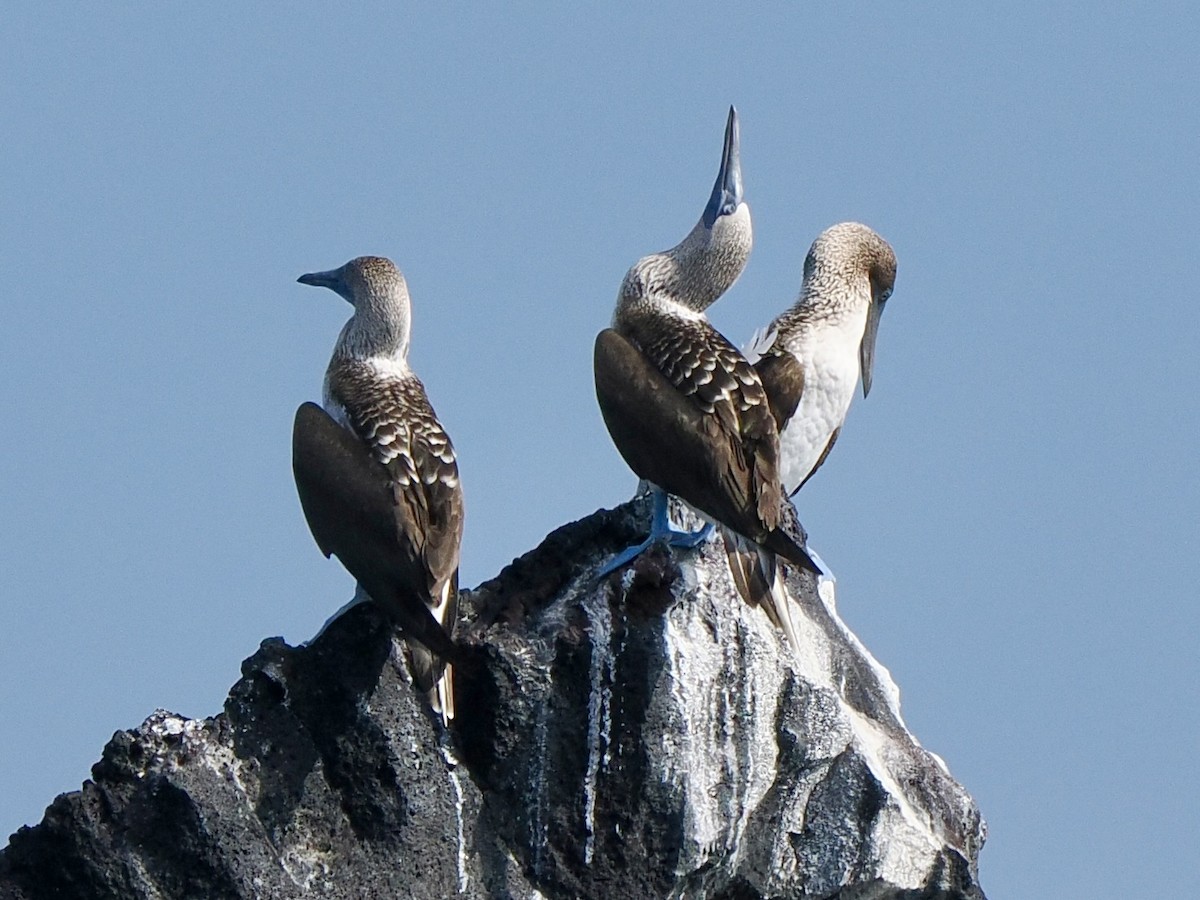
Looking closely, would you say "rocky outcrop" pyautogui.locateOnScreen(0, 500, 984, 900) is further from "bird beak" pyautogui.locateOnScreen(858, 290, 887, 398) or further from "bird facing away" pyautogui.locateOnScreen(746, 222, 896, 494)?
"bird beak" pyautogui.locateOnScreen(858, 290, 887, 398)

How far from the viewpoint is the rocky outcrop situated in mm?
10773

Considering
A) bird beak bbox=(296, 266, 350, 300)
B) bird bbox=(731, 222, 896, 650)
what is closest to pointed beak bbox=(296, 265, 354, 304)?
bird beak bbox=(296, 266, 350, 300)

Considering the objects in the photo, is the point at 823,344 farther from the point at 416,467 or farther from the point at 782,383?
the point at 416,467

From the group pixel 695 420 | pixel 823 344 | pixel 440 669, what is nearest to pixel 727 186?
pixel 823 344

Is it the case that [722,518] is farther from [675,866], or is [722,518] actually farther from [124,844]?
[124,844]

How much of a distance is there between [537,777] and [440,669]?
0.60 m

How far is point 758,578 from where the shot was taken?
1166 centimetres

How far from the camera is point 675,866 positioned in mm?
11156

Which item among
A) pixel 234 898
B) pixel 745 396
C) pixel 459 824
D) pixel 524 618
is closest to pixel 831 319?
pixel 745 396

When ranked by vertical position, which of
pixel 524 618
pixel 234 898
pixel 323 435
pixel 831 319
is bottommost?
pixel 234 898

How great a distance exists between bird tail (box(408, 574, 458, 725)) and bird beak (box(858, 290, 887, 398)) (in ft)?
11.5

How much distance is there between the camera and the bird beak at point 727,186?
1365cm

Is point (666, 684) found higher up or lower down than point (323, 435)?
lower down

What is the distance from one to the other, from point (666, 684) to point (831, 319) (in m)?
3.03
